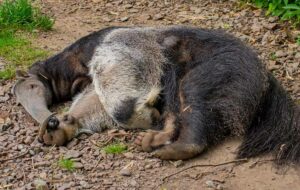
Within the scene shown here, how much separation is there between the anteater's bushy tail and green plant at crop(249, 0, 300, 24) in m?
2.20

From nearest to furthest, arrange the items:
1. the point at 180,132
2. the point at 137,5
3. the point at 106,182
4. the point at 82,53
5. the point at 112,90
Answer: the point at 106,182
the point at 180,132
the point at 112,90
the point at 82,53
the point at 137,5

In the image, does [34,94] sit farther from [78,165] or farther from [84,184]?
[84,184]

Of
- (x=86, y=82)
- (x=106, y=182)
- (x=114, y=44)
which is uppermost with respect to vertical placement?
(x=114, y=44)

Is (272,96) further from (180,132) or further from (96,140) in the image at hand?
(96,140)

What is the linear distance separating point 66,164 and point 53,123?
447mm

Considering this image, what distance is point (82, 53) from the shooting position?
5.73 m

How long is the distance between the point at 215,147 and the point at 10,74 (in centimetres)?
234

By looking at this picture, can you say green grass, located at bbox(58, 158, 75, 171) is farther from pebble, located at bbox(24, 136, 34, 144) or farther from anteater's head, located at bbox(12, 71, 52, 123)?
anteater's head, located at bbox(12, 71, 52, 123)

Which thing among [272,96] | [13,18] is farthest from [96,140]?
[13,18]

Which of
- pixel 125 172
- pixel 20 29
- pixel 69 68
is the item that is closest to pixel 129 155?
pixel 125 172

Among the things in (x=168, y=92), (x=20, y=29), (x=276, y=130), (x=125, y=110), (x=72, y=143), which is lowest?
(x=72, y=143)

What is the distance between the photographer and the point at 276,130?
16.4 feet

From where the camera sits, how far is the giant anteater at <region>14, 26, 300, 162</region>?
4906mm

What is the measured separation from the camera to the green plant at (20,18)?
7430 mm
